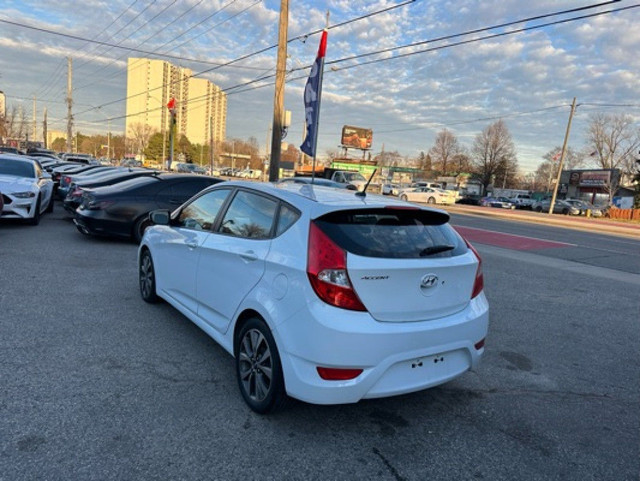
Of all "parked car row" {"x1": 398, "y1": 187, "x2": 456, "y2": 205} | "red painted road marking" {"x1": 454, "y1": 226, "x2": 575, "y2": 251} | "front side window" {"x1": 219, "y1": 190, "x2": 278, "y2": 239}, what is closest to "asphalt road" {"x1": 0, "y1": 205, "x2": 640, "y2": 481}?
"front side window" {"x1": 219, "y1": 190, "x2": 278, "y2": 239}

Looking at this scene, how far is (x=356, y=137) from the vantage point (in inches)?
2987

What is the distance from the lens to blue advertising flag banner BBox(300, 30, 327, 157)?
10852 millimetres

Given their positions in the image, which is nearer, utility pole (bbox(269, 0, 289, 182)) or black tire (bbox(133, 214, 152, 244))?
black tire (bbox(133, 214, 152, 244))

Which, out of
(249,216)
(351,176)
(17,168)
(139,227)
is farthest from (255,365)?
(351,176)

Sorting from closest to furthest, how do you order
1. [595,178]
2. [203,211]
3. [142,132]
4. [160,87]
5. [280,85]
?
[203,211], [280,85], [160,87], [595,178], [142,132]

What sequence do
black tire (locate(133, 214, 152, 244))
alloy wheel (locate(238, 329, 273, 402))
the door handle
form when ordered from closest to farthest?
alloy wheel (locate(238, 329, 273, 402)), the door handle, black tire (locate(133, 214, 152, 244))

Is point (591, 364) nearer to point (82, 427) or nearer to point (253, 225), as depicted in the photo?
point (253, 225)

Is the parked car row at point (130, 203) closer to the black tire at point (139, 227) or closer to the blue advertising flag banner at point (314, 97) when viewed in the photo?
the black tire at point (139, 227)

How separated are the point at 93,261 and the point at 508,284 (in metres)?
7.20

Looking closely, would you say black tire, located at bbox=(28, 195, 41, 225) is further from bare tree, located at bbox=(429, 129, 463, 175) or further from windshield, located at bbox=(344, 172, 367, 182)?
bare tree, located at bbox=(429, 129, 463, 175)

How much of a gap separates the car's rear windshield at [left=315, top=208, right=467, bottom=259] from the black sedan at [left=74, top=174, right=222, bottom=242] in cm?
598

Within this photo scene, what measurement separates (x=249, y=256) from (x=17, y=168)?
1037 cm

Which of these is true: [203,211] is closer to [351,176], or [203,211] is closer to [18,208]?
[18,208]

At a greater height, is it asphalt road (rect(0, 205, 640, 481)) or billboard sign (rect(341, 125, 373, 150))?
billboard sign (rect(341, 125, 373, 150))
